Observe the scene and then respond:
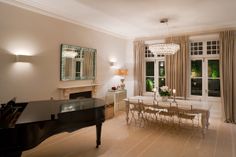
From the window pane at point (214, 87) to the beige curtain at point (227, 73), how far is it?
0.42 meters

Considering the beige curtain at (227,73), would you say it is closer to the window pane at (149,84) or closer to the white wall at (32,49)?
the window pane at (149,84)

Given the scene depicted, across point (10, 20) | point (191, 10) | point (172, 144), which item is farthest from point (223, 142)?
point (10, 20)

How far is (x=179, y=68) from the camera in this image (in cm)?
652

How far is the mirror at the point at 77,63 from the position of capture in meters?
5.11

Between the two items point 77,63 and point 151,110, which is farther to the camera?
point 77,63

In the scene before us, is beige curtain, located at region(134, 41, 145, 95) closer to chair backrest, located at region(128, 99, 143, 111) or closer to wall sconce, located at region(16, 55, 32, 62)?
chair backrest, located at region(128, 99, 143, 111)

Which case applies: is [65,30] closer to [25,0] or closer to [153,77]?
[25,0]

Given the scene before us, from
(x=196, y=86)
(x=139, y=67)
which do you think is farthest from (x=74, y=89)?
(x=196, y=86)

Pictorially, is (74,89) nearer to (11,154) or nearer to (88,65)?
(88,65)

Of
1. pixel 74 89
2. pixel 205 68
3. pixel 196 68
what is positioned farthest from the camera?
pixel 196 68

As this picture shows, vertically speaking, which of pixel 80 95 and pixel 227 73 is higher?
pixel 227 73

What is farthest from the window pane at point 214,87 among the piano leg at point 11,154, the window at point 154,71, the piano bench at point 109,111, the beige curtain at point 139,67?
the piano leg at point 11,154

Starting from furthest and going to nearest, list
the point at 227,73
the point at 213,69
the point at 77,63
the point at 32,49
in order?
the point at 213,69
the point at 227,73
the point at 77,63
the point at 32,49

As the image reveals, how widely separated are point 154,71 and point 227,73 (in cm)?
270
